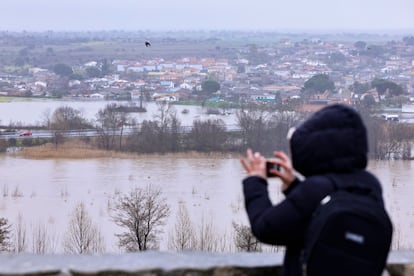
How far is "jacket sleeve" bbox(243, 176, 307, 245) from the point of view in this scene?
42.6 inches

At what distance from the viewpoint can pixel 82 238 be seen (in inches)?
307

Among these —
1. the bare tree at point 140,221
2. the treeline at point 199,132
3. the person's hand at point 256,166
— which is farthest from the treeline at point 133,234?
the person's hand at point 256,166

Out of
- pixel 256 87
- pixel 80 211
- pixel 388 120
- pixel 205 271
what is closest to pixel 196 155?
pixel 388 120

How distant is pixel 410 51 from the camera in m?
27.9

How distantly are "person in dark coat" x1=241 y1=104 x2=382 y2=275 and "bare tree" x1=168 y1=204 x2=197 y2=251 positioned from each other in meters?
5.91

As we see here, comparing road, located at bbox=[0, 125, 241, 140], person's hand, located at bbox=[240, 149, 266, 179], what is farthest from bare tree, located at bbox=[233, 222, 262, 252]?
road, located at bbox=[0, 125, 241, 140]

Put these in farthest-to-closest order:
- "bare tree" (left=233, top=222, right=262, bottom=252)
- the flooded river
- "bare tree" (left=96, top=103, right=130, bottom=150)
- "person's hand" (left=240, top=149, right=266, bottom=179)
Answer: "bare tree" (left=96, top=103, right=130, bottom=150) → the flooded river → "bare tree" (left=233, top=222, right=262, bottom=252) → "person's hand" (left=240, top=149, right=266, bottom=179)

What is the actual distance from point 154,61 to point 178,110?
9.42 meters

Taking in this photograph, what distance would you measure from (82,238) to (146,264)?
651 cm

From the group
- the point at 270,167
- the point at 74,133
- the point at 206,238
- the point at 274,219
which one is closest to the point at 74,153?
the point at 74,133

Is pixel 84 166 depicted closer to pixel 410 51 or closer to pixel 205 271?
pixel 205 271

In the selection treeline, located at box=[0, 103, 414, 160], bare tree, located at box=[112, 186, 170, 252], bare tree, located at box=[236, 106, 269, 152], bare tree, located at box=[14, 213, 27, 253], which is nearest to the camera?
bare tree, located at box=[14, 213, 27, 253]

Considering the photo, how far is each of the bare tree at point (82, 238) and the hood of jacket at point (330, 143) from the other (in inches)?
239

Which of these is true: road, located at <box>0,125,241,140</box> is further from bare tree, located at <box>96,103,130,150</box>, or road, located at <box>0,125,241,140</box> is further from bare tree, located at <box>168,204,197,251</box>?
bare tree, located at <box>168,204,197,251</box>
